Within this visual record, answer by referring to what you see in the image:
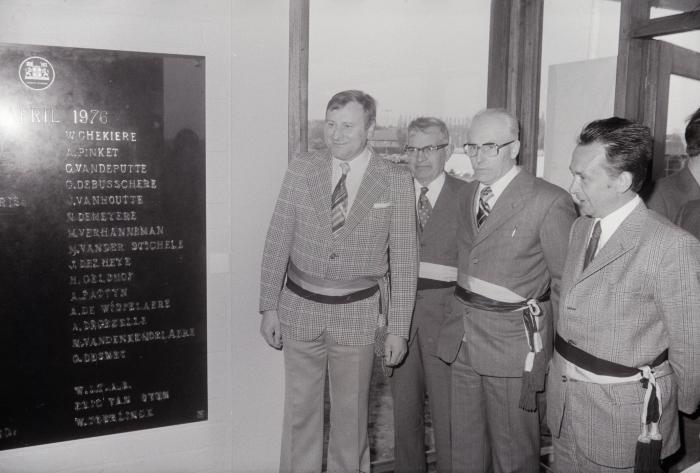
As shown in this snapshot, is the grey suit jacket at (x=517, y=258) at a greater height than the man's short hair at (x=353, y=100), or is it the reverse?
the man's short hair at (x=353, y=100)

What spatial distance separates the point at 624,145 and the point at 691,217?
86 centimetres

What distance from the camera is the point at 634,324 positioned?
6.00 ft

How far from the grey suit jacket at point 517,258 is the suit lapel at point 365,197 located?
0.45m

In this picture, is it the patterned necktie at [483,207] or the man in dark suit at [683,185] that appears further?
the man in dark suit at [683,185]

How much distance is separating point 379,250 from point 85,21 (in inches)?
60.2

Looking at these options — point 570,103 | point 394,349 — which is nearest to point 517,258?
point 394,349

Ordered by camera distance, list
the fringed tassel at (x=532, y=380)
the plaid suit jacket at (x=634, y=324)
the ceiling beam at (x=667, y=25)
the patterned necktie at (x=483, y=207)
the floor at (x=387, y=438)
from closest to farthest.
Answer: the plaid suit jacket at (x=634, y=324), the fringed tassel at (x=532, y=380), the patterned necktie at (x=483, y=207), the ceiling beam at (x=667, y=25), the floor at (x=387, y=438)

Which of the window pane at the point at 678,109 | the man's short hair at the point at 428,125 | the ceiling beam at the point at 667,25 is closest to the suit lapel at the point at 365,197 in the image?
the man's short hair at the point at 428,125

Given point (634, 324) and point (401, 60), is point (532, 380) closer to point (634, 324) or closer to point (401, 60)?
point (634, 324)

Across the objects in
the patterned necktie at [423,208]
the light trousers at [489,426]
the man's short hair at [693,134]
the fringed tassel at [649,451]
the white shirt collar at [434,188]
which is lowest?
the light trousers at [489,426]

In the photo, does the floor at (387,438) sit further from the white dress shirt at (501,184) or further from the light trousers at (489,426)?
the white dress shirt at (501,184)

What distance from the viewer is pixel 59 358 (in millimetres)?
2574

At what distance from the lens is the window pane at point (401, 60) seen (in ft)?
9.37

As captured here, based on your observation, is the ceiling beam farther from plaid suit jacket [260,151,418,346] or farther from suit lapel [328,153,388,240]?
suit lapel [328,153,388,240]
